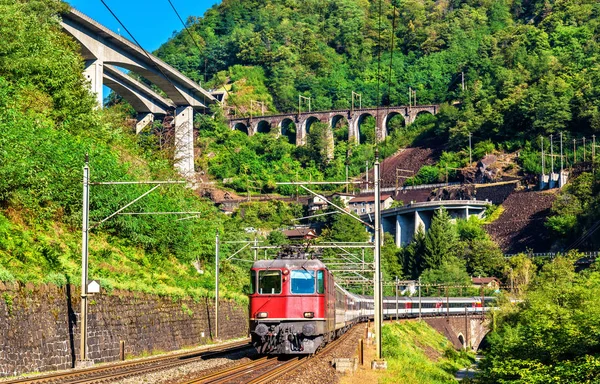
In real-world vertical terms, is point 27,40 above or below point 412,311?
above

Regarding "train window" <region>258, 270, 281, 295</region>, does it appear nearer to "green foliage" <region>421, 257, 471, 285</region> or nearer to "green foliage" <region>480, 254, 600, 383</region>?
"green foliage" <region>480, 254, 600, 383</region>

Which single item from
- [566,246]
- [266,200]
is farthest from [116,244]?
[266,200]

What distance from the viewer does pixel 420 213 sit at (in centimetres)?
15625

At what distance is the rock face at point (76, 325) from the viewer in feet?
101

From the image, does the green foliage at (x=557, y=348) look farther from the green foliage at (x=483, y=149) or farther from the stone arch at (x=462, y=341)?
the green foliage at (x=483, y=149)

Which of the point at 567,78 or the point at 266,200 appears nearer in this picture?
the point at 266,200

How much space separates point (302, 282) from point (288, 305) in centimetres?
95

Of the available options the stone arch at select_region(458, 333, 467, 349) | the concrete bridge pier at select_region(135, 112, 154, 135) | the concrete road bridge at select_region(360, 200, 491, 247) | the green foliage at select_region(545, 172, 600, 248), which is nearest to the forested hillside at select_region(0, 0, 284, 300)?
the concrete bridge pier at select_region(135, 112, 154, 135)

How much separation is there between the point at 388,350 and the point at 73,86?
27042 mm

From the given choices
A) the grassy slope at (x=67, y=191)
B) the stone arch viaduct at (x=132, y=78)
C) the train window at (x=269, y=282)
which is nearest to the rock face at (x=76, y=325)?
the grassy slope at (x=67, y=191)

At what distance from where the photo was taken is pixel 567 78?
187 meters

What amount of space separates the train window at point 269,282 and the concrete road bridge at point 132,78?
3256cm

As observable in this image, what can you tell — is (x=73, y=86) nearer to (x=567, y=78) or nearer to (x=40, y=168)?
(x=40, y=168)

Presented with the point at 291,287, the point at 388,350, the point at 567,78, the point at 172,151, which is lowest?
the point at 388,350
